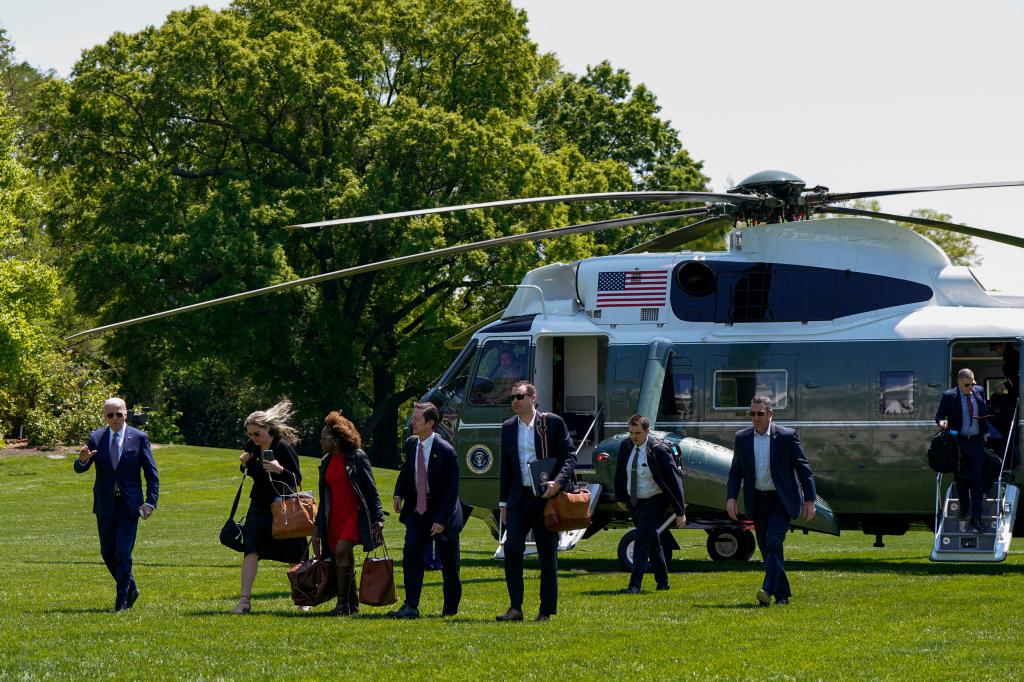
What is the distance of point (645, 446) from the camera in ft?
47.6

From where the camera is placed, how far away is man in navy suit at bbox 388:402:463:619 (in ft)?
38.6

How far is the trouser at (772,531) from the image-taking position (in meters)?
12.5

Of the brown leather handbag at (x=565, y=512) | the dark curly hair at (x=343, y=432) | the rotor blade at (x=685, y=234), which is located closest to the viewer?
the brown leather handbag at (x=565, y=512)

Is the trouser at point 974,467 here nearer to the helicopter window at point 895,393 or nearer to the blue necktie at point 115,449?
the helicopter window at point 895,393

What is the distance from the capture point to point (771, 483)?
41.0 ft

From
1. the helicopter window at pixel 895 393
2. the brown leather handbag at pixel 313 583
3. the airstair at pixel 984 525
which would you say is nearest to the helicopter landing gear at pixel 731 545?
the helicopter window at pixel 895 393

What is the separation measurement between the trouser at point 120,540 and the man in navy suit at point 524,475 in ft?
10.7

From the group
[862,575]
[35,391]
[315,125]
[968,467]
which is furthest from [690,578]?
[35,391]

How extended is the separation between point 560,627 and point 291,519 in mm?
2392

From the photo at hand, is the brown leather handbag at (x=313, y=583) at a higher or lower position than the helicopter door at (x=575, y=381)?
lower

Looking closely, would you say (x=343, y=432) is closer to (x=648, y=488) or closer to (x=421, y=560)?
(x=421, y=560)

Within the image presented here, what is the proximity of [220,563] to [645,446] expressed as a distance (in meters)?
6.38

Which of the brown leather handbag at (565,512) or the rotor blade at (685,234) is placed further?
the rotor blade at (685,234)

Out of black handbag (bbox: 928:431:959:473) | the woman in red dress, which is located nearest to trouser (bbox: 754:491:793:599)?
the woman in red dress
